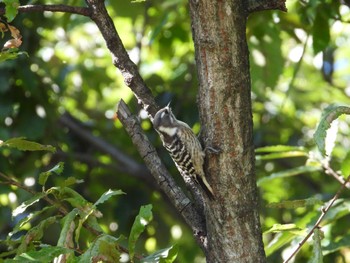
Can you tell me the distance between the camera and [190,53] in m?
6.33

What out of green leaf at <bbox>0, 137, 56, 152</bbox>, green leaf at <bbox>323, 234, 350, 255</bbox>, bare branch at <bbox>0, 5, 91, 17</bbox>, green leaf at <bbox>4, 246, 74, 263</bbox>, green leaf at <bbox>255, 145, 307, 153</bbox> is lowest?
green leaf at <bbox>323, 234, 350, 255</bbox>

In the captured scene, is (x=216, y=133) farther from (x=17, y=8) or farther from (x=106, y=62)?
(x=106, y=62)

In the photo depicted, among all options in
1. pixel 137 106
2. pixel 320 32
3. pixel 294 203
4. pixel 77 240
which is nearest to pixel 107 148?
pixel 137 106

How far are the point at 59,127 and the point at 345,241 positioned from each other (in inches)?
113

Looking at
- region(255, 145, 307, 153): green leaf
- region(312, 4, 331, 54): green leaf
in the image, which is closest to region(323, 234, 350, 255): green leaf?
region(255, 145, 307, 153): green leaf

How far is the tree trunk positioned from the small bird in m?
0.40

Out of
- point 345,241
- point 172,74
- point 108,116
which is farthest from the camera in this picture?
point 108,116

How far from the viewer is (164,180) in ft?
9.75

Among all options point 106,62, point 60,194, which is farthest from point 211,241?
point 106,62

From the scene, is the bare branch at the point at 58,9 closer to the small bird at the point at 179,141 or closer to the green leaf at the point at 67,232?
the small bird at the point at 179,141

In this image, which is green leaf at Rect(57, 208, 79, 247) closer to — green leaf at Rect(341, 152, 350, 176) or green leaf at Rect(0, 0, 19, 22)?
green leaf at Rect(0, 0, 19, 22)

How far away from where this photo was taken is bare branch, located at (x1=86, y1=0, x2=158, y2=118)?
294 cm

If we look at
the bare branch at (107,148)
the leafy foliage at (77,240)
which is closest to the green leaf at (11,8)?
the leafy foliage at (77,240)

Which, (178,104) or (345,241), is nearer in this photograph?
(345,241)
